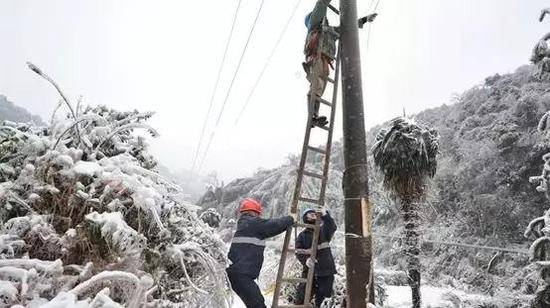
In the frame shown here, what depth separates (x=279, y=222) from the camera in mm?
5098

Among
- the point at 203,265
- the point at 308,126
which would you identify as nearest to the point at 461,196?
the point at 308,126

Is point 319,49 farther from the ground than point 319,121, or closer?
farther from the ground

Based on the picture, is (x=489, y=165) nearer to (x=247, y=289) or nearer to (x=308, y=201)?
(x=308, y=201)

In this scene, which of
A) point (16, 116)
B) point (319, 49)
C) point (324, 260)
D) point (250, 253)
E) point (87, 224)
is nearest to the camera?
point (87, 224)

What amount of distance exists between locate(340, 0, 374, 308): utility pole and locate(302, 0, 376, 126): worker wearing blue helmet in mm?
810

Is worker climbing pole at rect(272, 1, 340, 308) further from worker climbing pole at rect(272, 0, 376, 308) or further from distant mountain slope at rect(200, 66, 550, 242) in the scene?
distant mountain slope at rect(200, 66, 550, 242)

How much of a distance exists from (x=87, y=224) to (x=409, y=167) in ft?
32.7

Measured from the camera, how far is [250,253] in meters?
5.28

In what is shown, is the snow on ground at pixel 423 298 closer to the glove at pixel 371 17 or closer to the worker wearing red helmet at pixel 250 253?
the worker wearing red helmet at pixel 250 253

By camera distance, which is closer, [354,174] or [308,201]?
[354,174]

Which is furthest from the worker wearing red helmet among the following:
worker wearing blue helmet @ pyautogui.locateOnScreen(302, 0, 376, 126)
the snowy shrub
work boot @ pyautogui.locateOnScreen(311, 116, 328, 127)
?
the snowy shrub

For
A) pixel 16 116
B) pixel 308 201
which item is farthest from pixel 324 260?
pixel 16 116

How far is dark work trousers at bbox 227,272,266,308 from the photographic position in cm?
518

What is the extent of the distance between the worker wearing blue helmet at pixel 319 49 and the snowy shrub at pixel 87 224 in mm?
2548
